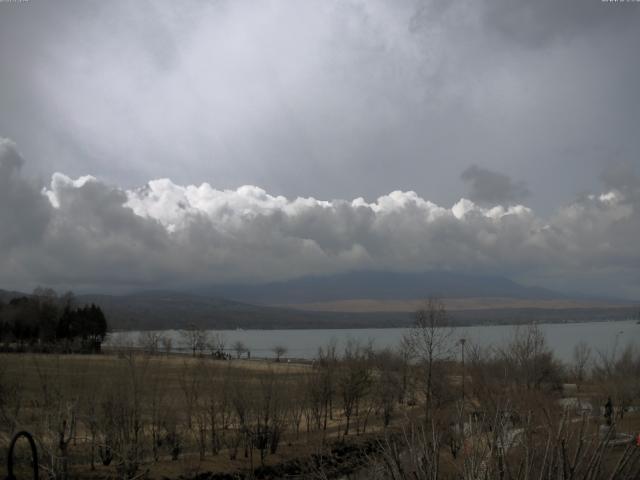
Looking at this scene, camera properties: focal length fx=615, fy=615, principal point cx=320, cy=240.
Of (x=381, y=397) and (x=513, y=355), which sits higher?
(x=513, y=355)

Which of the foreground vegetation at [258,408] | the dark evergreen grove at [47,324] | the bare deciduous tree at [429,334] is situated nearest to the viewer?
the foreground vegetation at [258,408]

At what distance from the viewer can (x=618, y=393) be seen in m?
44.1

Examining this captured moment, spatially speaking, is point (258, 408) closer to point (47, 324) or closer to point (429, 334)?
point (429, 334)

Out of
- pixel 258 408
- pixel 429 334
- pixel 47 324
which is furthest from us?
pixel 47 324

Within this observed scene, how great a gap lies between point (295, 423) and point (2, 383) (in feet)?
69.5

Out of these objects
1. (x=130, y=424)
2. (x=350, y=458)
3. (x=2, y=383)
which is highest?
(x=2, y=383)

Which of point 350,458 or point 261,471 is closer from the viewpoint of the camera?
point 261,471

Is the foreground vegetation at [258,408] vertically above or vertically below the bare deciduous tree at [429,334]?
below

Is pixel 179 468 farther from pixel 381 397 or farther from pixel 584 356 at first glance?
pixel 584 356

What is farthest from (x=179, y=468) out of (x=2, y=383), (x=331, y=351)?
(x=331, y=351)

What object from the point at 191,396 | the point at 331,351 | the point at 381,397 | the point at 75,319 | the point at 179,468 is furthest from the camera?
the point at 75,319

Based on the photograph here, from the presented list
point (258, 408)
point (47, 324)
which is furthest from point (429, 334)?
point (47, 324)

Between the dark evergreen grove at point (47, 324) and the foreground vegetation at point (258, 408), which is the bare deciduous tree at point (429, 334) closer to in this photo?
the foreground vegetation at point (258, 408)

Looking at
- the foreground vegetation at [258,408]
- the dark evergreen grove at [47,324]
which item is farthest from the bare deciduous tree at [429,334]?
the dark evergreen grove at [47,324]
